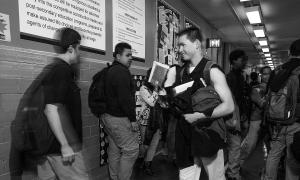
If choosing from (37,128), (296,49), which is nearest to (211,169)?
(37,128)

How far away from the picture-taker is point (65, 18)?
2572 mm

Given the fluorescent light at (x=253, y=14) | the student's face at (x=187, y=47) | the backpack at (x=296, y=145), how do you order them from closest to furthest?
the student's face at (x=187, y=47)
the backpack at (x=296, y=145)
the fluorescent light at (x=253, y=14)

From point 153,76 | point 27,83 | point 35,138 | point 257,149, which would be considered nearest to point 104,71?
point 153,76

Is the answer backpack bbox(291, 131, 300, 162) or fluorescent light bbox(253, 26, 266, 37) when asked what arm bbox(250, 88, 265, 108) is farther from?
fluorescent light bbox(253, 26, 266, 37)

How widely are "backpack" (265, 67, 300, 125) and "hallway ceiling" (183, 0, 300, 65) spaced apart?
13.2 feet

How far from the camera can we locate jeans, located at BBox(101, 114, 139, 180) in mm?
2730

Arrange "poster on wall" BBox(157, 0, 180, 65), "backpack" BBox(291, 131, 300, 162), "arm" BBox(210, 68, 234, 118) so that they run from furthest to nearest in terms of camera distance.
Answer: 1. "poster on wall" BBox(157, 0, 180, 65)
2. "backpack" BBox(291, 131, 300, 162)
3. "arm" BBox(210, 68, 234, 118)

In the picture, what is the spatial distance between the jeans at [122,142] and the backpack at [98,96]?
0.32ft

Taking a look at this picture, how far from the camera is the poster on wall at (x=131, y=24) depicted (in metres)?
3.45

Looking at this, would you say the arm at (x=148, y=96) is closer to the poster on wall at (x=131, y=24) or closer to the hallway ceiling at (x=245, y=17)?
the poster on wall at (x=131, y=24)

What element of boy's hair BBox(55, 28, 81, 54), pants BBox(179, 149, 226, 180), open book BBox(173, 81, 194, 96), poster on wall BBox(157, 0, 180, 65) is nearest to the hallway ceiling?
poster on wall BBox(157, 0, 180, 65)

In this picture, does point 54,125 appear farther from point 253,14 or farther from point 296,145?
point 253,14

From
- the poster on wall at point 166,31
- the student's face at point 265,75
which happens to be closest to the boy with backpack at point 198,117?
the poster on wall at point 166,31

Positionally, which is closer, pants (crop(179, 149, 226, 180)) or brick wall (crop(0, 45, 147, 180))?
pants (crop(179, 149, 226, 180))
